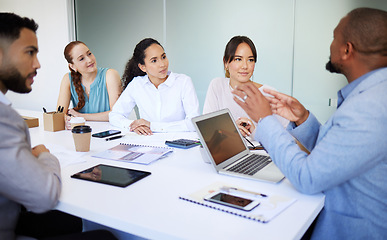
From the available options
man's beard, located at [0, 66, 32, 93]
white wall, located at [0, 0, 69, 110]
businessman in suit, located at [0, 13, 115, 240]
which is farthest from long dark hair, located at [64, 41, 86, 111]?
white wall, located at [0, 0, 69, 110]

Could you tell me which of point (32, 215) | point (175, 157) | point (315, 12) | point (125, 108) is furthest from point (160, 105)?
point (315, 12)

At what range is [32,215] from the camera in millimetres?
1482

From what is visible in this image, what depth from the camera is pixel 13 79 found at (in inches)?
45.5

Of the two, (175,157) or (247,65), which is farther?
(247,65)

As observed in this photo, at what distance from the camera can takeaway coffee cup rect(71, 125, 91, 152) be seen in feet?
5.60

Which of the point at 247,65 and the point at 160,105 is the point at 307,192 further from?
the point at 160,105

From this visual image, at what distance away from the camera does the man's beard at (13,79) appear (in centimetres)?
113

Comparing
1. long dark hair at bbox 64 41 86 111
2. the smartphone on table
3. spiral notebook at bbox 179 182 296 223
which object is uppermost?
long dark hair at bbox 64 41 86 111

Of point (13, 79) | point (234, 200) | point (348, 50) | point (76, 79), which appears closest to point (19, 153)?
point (13, 79)

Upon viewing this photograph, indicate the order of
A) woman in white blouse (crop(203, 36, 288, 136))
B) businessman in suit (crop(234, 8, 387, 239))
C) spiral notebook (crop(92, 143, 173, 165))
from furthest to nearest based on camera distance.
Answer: woman in white blouse (crop(203, 36, 288, 136)) < spiral notebook (crop(92, 143, 173, 165)) < businessman in suit (crop(234, 8, 387, 239))

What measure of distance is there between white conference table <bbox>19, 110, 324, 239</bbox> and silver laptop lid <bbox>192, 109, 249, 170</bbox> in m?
0.08

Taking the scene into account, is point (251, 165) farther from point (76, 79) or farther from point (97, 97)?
point (76, 79)

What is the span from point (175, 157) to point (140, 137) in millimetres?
562

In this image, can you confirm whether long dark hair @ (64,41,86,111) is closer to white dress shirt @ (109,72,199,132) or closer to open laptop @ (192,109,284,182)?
white dress shirt @ (109,72,199,132)
